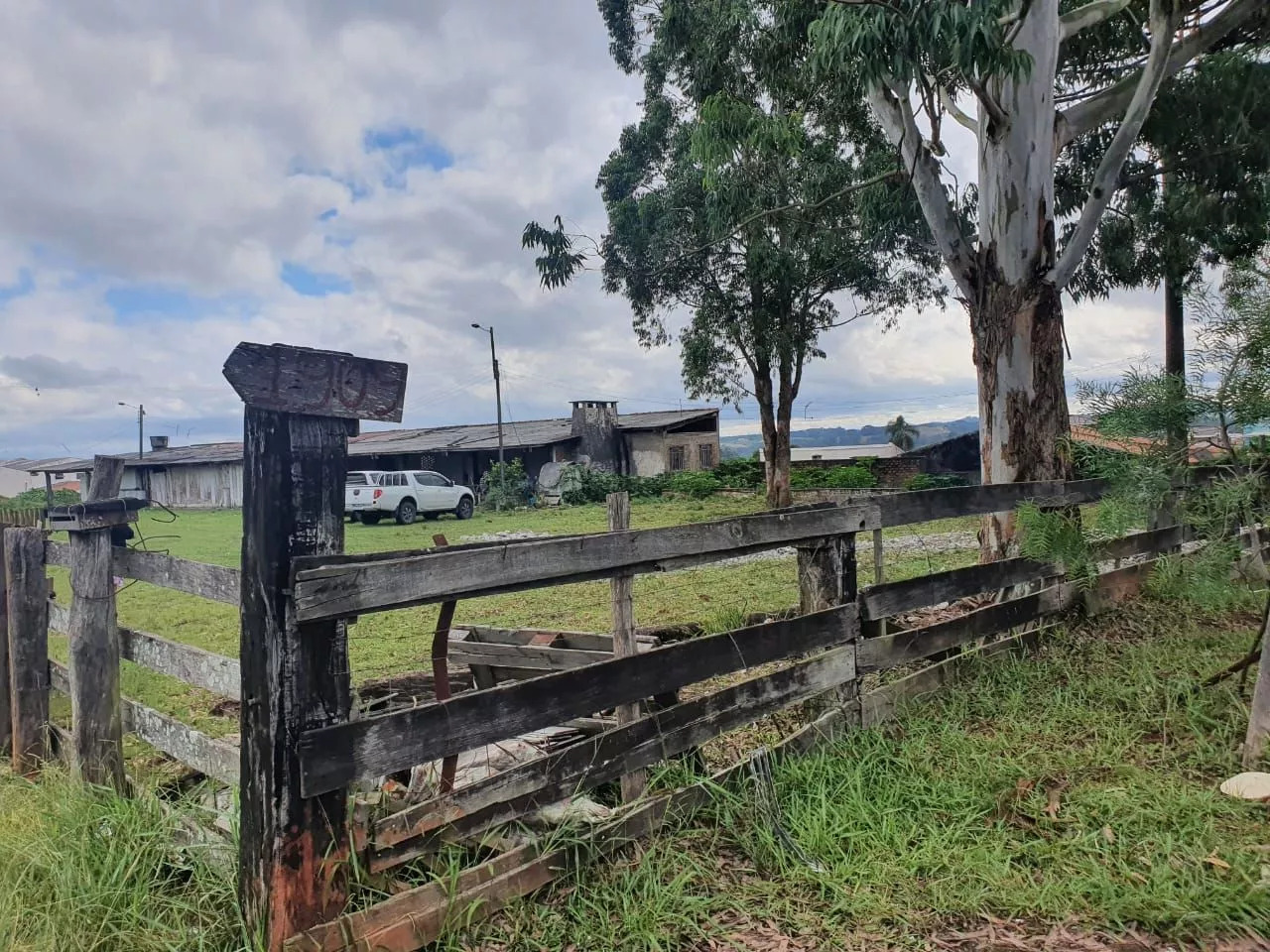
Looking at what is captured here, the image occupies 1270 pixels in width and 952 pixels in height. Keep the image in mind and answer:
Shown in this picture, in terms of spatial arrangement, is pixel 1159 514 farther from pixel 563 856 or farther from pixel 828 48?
pixel 563 856

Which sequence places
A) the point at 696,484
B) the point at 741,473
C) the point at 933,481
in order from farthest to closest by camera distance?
the point at 741,473
the point at 696,484
the point at 933,481

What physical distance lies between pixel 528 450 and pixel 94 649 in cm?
2813

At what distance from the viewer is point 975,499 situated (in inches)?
183

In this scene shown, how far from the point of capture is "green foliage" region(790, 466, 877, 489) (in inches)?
1063

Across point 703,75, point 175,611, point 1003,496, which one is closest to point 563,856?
point 1003,496

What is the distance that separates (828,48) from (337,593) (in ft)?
21.1

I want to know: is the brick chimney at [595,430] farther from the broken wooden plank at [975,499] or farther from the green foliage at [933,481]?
the broken wooden plank at [975,499]

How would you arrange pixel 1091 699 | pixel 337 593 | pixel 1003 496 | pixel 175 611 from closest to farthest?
1. pixel 337 593
2. pixel 1091 699
3. pixel 1003 496
4. pixel 175 611

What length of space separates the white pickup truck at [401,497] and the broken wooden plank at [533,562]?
59.7 ft

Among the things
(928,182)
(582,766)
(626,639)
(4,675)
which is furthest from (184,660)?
(928,182)

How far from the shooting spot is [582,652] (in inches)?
154

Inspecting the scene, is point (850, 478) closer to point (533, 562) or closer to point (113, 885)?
point (533, 562)

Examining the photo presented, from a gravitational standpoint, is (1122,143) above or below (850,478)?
above

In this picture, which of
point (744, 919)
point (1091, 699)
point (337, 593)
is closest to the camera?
point (337, 593)
